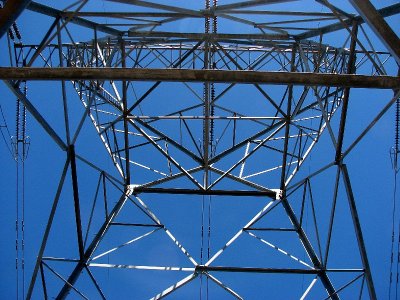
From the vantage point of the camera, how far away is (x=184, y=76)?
329 inches

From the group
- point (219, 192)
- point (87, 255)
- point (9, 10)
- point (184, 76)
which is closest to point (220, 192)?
point (219, 192)

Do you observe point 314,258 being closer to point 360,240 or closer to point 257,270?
point 257,270

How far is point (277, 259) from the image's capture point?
1318 inches

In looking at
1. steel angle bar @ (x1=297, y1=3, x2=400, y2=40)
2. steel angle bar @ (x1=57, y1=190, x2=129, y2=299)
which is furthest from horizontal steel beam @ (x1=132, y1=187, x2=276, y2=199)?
steel angle bar @ (x1=297, y1=3, x2=400, y2=40)

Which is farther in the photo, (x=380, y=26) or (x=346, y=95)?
(x=346, y=95)

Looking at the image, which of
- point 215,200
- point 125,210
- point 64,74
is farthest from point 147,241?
point 64,74

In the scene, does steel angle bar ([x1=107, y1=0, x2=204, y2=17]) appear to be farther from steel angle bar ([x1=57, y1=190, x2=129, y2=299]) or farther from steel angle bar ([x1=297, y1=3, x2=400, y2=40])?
steel angle bar ([x1=57, y1=190, x2=129, y2=299])

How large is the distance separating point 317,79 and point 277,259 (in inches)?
1058

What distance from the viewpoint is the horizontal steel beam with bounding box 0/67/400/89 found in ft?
27.1

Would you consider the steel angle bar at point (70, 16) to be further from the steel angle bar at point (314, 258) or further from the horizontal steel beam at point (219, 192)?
the steel angle bar at point (314, 258)

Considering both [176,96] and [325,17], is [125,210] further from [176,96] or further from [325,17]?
[325,17]

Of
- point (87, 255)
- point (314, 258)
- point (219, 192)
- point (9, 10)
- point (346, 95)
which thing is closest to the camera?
point (9, 10)

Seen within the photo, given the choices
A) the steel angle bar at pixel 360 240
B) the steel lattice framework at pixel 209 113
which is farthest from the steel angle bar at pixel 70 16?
the steel angle bar at pixel 360 240

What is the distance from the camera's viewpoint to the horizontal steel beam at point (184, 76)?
826 centimetres
